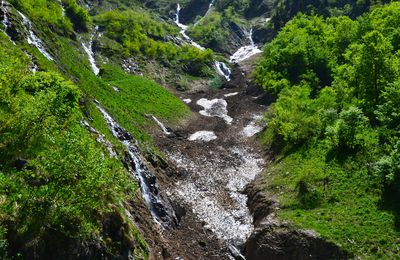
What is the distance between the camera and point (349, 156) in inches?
1423

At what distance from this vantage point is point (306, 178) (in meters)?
34.9

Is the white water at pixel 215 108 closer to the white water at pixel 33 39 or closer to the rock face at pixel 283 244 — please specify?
the white water at pixel 33 39

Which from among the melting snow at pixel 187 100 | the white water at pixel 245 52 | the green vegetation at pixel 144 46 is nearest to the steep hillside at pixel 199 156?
the melting snow at pixel 187 100

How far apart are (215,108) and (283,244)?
4599 cm

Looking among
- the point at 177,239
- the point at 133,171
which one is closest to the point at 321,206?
the point at 177,239

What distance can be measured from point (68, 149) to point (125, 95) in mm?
43218

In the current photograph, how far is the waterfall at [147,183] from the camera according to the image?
32.4m

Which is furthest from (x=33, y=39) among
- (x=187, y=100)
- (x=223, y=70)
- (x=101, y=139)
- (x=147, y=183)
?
(x=223, y=70)

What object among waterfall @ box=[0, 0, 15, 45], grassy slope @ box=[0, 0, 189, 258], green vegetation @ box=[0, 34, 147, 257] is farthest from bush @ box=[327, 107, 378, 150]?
waterfall @ box=[0, 0, 15, 45]

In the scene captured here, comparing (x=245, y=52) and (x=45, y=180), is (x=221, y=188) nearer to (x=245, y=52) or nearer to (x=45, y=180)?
(x=45, y=180)

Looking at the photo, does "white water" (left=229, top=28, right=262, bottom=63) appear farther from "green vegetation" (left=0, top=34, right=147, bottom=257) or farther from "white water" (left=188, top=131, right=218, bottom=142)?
"green vegetation" (left=0, top=34, right=147, bottom=257)

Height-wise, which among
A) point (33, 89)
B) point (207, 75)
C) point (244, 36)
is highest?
point (33, 89)

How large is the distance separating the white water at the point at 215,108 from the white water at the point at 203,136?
761 centimetres

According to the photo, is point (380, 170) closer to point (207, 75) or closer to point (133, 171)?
point (133, 171)
